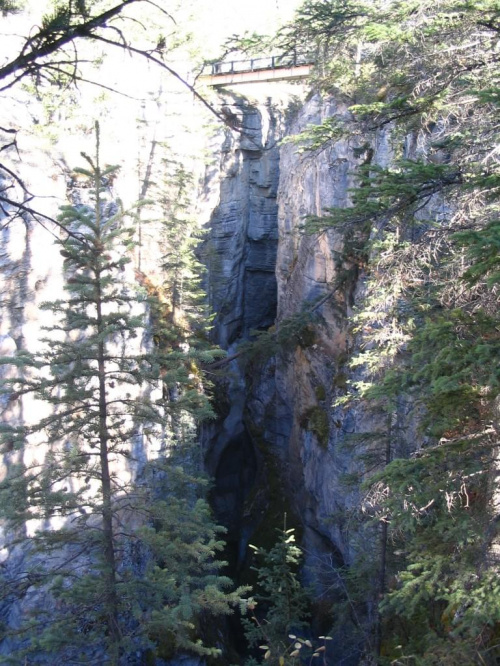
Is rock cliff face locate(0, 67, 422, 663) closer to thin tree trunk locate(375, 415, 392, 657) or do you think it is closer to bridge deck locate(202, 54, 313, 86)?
thin tree trunk locate(375, 415, 392, 657)

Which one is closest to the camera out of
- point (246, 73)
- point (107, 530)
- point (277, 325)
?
point (107, 530)

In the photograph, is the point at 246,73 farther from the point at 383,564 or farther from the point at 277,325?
the point at 383,564

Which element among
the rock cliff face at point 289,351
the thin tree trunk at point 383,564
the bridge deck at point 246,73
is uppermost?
the bridge deck at point 246,73

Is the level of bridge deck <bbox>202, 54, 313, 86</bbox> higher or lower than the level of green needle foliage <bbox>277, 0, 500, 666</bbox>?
higher

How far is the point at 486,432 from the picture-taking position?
5.09m

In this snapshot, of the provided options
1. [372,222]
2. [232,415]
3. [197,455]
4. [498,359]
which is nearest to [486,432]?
[498,359]

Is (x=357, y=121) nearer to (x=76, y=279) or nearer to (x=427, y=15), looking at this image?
(x=427, y=15)

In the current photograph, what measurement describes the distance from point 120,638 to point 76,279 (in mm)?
4638

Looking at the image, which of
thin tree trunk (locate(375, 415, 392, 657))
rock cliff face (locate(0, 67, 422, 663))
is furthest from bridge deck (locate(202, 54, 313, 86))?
thin tree trunk (locate(375, 415, 392, 657))

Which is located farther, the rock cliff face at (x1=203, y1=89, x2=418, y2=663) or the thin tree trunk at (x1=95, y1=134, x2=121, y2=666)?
the rock cliff face at (x1=203, y1=89, x2=418, y2=663)

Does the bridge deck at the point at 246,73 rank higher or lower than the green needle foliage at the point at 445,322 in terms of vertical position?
higher

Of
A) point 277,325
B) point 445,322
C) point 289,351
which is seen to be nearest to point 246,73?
point 277,325

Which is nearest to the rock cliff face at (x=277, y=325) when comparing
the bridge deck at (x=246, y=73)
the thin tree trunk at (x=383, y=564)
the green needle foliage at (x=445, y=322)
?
the thin tree trunk at (x=383, y=564)

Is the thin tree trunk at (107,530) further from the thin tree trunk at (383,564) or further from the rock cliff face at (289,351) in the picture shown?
the thin tree trunk at (383,564)
